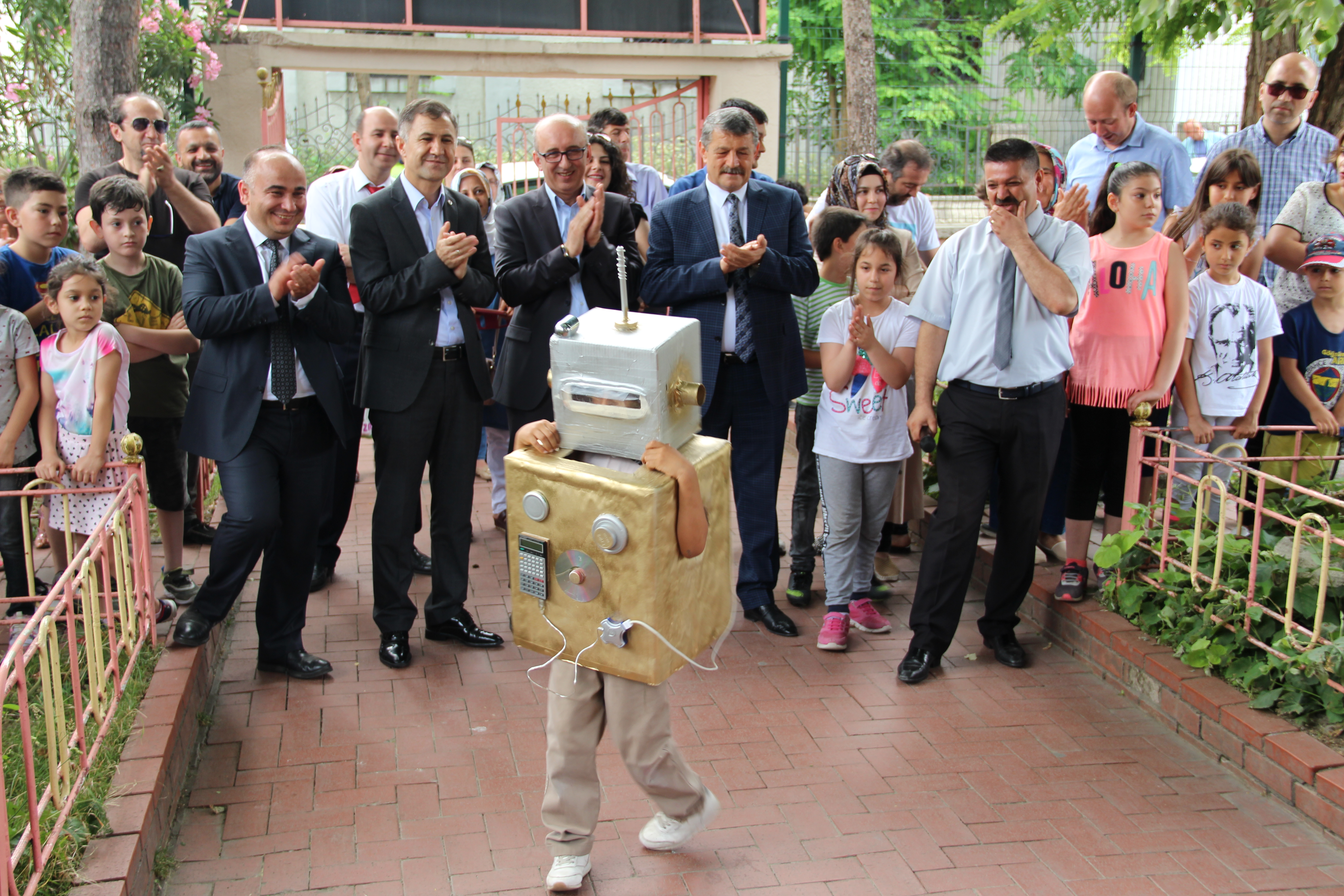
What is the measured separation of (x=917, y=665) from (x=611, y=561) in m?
2.11

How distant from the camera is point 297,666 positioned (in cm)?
454

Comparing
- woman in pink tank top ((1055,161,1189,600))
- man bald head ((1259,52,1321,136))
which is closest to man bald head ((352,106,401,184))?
woman in pink tank top ((1055,161,1189,600))

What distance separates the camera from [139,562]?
13.9 feet

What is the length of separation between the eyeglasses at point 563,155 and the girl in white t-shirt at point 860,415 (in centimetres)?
128

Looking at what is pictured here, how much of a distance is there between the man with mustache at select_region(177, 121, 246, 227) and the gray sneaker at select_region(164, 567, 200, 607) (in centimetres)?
201

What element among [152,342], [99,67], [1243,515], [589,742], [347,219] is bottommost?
[589,742]

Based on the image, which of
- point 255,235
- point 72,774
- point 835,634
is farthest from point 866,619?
point 72,774

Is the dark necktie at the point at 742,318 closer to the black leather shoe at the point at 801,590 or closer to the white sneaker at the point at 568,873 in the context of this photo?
the black leather shoe at the point at 801,590

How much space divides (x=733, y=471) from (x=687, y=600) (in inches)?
84.8

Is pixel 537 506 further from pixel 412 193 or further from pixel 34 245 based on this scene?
pixel 34 245

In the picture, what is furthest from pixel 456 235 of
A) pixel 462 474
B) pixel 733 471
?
pixel 733 471

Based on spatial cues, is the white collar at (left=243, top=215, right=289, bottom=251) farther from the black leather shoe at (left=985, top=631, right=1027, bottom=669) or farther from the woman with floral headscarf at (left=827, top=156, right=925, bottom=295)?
the black leather shoe at (left=985, top=631, right=1027, bottom=669)

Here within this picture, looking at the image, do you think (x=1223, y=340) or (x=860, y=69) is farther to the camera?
(x=860, y=69)

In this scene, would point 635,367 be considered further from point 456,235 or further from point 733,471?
point 733,471
